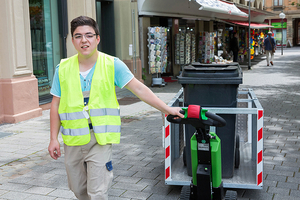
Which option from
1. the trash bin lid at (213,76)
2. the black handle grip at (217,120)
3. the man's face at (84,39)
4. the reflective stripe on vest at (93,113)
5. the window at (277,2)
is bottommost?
the black handle grip at (217,120)

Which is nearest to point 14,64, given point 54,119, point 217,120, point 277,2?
point 54,119

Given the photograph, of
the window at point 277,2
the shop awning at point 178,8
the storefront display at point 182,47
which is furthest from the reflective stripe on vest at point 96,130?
the window at point 277,2

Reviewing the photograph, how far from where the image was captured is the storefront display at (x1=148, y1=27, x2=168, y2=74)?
13.3 m

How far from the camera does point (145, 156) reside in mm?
5523

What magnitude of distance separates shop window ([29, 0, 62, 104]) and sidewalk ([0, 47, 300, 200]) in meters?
1.09

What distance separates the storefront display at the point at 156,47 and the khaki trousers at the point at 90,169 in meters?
10.8

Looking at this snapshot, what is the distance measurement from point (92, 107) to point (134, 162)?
2.67 m

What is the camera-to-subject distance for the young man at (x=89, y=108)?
2723mm

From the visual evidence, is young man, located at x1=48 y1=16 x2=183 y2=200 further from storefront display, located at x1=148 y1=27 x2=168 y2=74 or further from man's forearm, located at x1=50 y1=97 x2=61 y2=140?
storefront display, located at x1=148 y1=27 x2=168 y2=74

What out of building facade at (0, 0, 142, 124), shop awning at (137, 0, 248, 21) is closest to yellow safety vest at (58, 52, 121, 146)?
building facade at (0, 0, 142, 124)

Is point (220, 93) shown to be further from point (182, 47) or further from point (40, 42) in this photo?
point (182, 47)

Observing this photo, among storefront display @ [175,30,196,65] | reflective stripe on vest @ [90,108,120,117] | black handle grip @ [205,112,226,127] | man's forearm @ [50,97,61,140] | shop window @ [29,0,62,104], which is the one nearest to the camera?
black handle grip @ [205,112,226,127]

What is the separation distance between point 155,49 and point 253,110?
981 centimetres

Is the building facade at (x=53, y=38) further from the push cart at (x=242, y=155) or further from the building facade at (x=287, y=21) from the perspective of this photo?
the building facade at (x=287, y=21)
